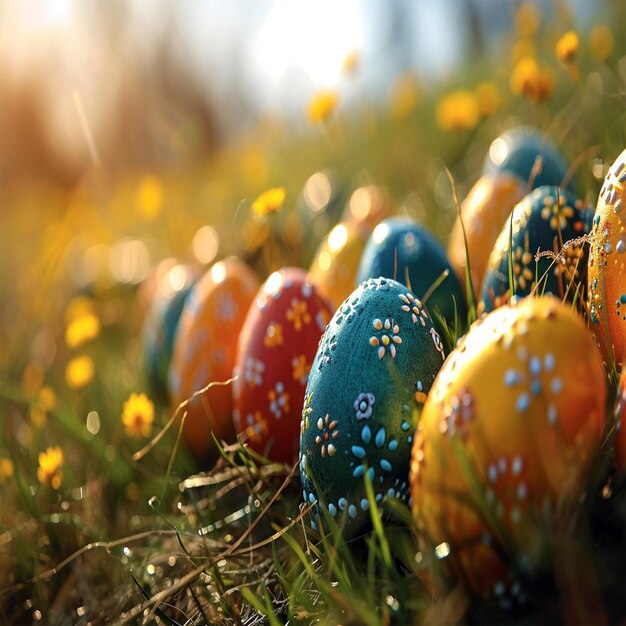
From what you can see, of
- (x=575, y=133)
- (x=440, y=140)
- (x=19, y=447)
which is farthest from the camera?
(x=440, y=140)

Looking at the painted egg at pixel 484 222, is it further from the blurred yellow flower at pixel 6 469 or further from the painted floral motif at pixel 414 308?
the blurred yellow flower at pixel 6 469

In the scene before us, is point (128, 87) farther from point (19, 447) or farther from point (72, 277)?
point (19, 447)

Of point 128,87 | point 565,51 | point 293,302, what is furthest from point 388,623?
point 128,87

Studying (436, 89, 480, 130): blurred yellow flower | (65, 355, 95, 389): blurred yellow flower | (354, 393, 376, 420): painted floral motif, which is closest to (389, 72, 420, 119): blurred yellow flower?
(436, 89, 480, 130): blurred yellow flower

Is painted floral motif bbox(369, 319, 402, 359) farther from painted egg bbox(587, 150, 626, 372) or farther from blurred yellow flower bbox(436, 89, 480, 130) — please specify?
blurred yellow flower bbox(436, 89, 480, 130)

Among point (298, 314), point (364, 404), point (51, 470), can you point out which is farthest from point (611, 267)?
point (51, 470)

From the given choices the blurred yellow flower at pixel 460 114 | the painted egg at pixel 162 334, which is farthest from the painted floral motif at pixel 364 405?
the blurred yellow flower at pixel 460 114
